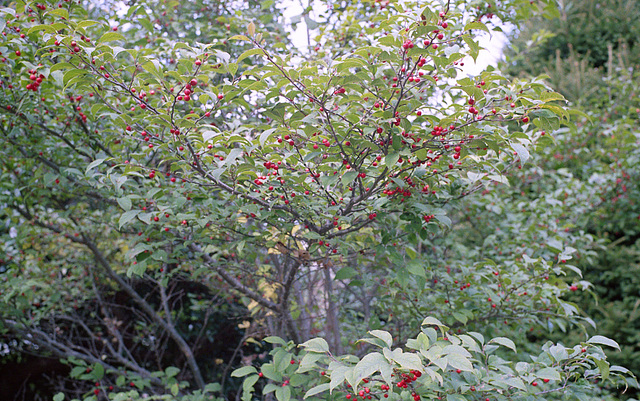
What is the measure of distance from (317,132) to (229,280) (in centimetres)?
155

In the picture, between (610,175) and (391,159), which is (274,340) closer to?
(391,159)

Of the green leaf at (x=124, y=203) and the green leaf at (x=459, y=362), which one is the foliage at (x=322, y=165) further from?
the green leaf at (x=124, y=203)

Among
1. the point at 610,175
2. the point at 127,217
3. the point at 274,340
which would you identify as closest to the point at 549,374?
the point at 274,340

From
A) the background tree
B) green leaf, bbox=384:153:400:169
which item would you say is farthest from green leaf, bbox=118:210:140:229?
the background tree

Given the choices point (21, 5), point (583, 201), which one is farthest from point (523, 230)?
point (21, 5)

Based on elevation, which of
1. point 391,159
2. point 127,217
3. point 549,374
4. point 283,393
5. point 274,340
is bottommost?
point 283,393

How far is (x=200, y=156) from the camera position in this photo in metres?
2.00

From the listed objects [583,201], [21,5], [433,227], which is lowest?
[433,227]

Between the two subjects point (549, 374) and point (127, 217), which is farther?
point (127, 217)

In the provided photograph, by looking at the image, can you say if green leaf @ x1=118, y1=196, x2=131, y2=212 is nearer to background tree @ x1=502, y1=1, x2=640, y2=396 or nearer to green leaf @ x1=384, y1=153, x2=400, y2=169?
green leaf @ x1=384, y1=153, x2=400, y2=169

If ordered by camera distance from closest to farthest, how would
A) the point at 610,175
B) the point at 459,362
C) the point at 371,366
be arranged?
the point at 371,366 < the point at 459,362 < the point at 610,175

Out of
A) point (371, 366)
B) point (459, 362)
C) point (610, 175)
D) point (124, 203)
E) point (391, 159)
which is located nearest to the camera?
point (371, 366)

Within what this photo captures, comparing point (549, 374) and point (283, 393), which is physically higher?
point (549, 374)

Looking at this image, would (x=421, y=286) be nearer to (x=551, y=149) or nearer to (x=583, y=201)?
(x=583, y=201)
